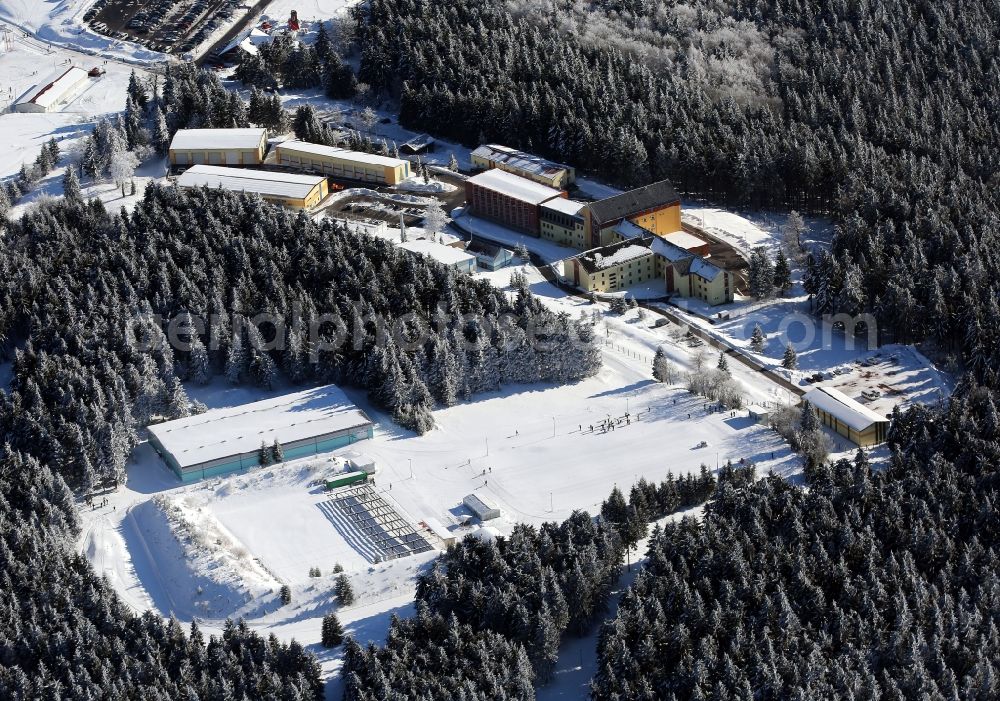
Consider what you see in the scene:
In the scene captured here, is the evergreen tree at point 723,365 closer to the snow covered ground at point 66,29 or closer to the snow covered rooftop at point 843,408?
the snow covered rooftop at point 843,408

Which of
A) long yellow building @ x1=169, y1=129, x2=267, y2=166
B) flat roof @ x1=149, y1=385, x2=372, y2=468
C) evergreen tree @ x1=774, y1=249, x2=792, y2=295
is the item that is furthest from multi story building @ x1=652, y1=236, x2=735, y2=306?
long yellow building @ x1=169, y1=129, x2=267, y2=166

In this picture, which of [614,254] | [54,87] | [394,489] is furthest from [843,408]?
[54,87]

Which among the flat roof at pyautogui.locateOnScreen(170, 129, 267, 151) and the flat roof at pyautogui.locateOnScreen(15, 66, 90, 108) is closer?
the flat roof at pyautogui.locateOnScreen(170, 129, 267, 151)

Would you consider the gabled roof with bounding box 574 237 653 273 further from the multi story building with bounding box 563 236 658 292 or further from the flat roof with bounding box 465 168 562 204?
the flat roof with bounding box 465 168 562 204

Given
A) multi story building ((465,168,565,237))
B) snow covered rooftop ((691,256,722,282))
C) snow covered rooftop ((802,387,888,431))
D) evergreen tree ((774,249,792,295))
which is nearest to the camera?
snow covered rooftop ((802,387,888,431))

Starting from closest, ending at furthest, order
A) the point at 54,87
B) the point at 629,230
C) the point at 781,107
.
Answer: the point at 629,230, the point at 781,107, the point at 54,87

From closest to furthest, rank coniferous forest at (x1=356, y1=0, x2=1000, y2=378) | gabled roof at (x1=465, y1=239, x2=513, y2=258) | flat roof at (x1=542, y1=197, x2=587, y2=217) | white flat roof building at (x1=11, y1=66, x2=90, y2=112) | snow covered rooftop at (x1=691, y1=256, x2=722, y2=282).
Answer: coniferous forest at (x1=356, y1=0, x2=1000, y2=378) → snow covered rooftop at (x1=691, y1=256, x2=722, y2=282) → gabled roof at (x1=465, y1=239, x2=513, y2=258) → flat roof at (x1=542, y1=197, x2=587, y2=217) → white flat roof building at (x1=11, y1=66, x2=90, y2=112)

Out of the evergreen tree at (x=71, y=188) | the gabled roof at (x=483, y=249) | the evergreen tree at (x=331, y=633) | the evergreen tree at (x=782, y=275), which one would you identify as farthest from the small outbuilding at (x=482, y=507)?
the evergreen tree at (x=71, y=188)

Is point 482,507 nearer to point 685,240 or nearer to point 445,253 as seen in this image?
point 445,253
